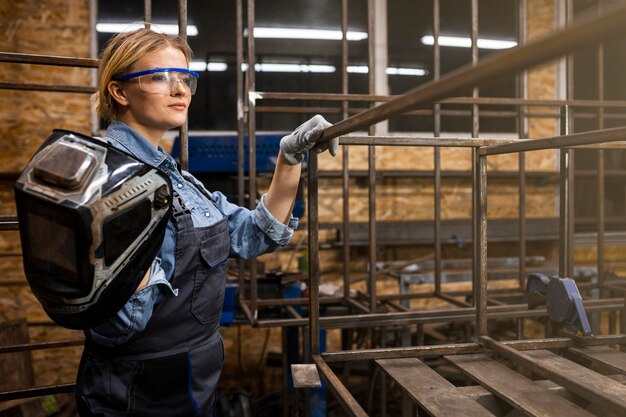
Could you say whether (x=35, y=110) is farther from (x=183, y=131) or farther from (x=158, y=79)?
(x=158, y=79)

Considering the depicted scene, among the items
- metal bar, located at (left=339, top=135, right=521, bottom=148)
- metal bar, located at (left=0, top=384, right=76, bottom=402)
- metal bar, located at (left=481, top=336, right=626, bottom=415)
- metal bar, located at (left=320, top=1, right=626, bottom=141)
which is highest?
metal bar, located at (left=339, top=135, right=521, bottom=148)

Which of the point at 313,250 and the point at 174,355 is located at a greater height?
the point at 313,250

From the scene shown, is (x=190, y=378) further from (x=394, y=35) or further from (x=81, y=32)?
(x=394, y=35)

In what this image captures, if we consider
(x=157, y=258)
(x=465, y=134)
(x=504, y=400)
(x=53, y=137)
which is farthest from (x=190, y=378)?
(x=465, y=134)

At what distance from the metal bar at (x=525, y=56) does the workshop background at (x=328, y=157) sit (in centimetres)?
288

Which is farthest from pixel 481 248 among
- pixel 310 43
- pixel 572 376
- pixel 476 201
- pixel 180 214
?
pixel 310 43

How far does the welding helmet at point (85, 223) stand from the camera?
1023mm

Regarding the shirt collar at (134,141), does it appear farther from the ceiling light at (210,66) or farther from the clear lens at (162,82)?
the ceiling light at (210,66)

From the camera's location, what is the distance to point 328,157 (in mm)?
4984

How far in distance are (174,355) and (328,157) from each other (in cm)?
377

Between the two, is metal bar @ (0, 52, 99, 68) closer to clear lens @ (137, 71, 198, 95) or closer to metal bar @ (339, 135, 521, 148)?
clear lens @ (137, 71, 198, 95)

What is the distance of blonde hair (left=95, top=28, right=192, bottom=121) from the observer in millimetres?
1401

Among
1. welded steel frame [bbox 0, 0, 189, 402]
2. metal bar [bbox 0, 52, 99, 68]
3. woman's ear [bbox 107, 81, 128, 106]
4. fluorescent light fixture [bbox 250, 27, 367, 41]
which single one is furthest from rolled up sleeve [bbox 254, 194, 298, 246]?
fluorescent light fixture [bbox 250, 27, 367, 41]

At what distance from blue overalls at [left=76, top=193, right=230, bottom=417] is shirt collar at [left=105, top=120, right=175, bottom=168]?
0.16 meters
